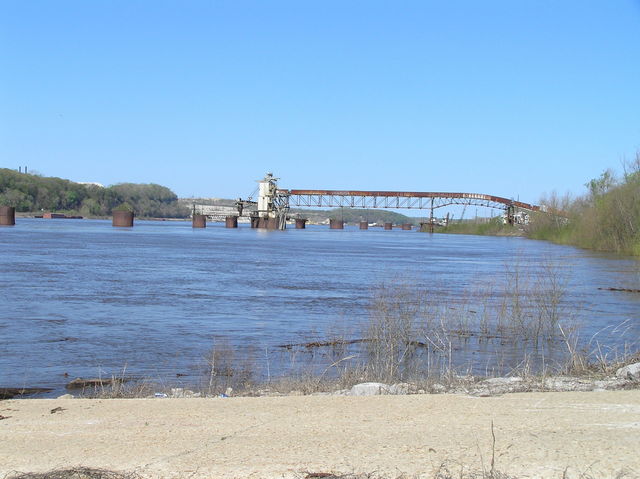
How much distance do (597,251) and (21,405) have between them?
196 feet

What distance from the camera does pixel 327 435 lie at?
7.89m

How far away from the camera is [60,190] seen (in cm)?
19325

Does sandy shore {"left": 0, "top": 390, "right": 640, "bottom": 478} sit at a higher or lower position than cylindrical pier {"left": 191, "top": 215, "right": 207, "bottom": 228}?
lower

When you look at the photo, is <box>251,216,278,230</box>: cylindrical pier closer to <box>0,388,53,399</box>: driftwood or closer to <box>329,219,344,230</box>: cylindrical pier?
<box>329,219,344,230</box>: cylindrical pier

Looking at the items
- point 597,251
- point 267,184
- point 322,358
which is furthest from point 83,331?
point 267,184

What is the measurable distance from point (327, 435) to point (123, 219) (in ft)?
389

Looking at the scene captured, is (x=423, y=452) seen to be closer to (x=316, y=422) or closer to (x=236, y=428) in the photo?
(x=316, y=422)

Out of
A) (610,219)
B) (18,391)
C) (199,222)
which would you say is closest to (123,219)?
(199,222)

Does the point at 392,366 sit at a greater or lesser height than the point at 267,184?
lesser

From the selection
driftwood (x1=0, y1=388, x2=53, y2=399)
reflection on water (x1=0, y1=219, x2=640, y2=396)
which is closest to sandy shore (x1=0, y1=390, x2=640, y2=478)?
driftwood (x1=0, y1=388, x2=53, y2=399)

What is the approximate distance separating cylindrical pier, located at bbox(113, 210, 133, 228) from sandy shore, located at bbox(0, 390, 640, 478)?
115m

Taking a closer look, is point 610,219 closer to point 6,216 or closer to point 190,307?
point 190,307

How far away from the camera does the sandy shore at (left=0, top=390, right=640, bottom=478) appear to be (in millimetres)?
6887

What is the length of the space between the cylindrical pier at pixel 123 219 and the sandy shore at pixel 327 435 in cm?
11546
